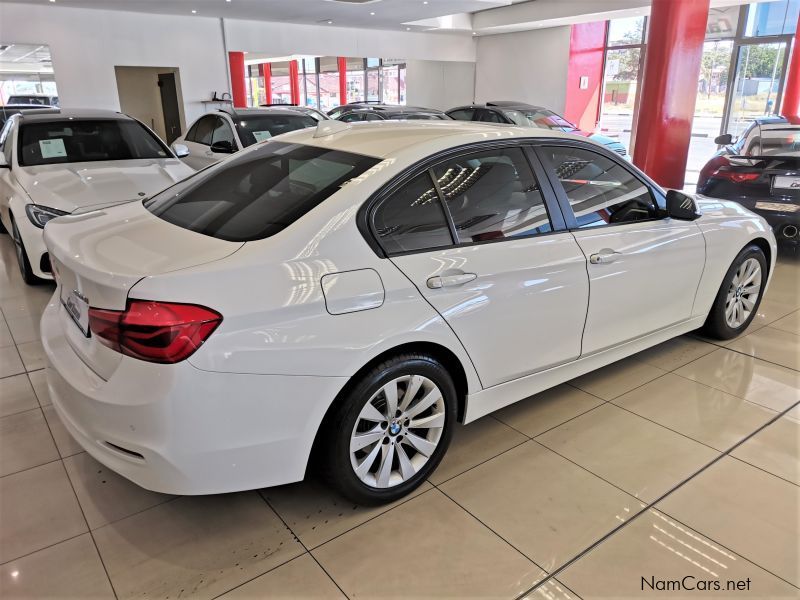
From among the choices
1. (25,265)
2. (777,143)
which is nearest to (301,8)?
(25,265)

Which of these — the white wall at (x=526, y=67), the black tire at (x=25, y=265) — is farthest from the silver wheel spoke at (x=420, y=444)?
Result: the white wall at (x=526, y=67)

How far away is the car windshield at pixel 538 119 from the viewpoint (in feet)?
33.1

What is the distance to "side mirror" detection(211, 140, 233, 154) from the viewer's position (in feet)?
22.0

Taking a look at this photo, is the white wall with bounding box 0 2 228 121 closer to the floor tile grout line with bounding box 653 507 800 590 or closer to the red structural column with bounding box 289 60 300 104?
the floor tile grout line with bounding box 653 507 800 590

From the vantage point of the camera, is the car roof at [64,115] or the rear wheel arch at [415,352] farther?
the car roof at [64,115]

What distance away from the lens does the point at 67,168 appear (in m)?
4.78

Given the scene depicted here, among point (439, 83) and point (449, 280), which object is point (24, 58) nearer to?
point (449, 280)

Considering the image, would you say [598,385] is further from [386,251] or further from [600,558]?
[386,251]

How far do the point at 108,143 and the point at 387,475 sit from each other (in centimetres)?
446

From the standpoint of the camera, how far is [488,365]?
238 cm

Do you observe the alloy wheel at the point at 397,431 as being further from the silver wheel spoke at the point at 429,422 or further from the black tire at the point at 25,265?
the black tire at the point at 25,265

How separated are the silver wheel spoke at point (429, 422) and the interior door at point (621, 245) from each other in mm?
886

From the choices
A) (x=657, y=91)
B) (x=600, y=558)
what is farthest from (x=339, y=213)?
(x=657, y=91)

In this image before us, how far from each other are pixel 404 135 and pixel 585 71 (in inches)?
600
